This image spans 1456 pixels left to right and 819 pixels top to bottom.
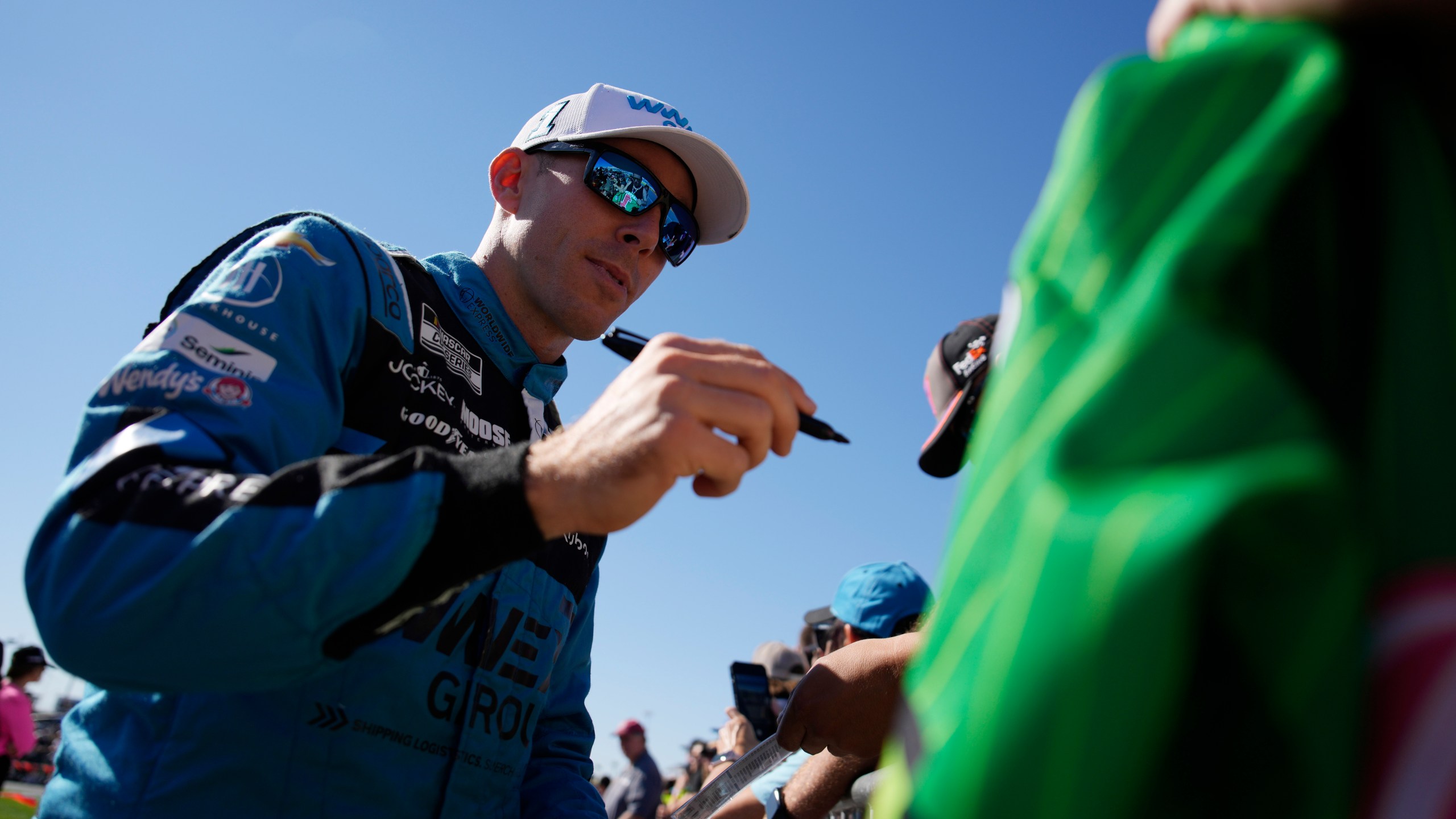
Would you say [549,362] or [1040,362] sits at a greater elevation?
[549,362]

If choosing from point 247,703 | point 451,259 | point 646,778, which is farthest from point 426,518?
point 646,778

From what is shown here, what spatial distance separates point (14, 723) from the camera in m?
→ 9.54

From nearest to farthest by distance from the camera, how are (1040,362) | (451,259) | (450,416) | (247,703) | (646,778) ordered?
(1040,362)
(247,703)
(450,416)
(451,259)
(646,778)

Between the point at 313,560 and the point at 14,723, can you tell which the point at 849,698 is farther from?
the point at 14,723

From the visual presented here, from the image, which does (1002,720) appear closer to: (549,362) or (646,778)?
(549,362)

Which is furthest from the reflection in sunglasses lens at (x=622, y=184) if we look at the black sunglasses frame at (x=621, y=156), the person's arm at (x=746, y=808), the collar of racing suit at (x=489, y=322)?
the person's arm at (x=746, y=808)

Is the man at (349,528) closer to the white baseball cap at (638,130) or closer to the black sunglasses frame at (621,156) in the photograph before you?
the black sunglasses frame at (621,156)

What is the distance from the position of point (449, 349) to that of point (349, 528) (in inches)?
39.6

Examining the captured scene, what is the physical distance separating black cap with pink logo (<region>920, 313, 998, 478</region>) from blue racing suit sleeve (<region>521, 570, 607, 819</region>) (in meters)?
1.29

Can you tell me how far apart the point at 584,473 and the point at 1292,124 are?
920 mm

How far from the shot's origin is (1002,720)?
0.54 m

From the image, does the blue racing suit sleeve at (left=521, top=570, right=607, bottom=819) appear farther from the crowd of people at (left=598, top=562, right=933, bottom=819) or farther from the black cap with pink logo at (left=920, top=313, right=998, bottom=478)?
the black cap with pink logo at (left=920, top=313, right=998, bottom=478)

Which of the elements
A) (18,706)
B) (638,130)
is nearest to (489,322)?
(638,130)

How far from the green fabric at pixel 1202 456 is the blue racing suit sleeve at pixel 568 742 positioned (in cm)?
184
